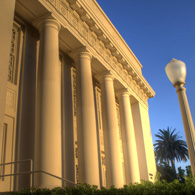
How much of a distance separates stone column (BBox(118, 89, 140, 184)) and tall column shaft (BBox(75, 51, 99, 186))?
845 cm

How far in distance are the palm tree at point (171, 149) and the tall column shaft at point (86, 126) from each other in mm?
59222

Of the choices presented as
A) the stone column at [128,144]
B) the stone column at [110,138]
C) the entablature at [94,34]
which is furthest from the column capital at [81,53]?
the stone column at [128,144]

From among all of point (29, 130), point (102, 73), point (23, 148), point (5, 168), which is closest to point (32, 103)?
point (29, 130)

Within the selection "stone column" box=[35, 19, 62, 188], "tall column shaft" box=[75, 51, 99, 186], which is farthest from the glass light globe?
"tall column shaft" box=[75, 51, 99, 186]

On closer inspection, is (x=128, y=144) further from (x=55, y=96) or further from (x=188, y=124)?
(x=188, y=124)

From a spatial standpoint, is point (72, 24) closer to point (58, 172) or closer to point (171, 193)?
point (58, 172)

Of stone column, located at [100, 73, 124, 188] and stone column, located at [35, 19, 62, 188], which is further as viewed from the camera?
stone column, located at [100, 73, 124, 188]

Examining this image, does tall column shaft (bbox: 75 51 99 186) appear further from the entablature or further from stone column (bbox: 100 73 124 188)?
stone column (bbox: 100 73 124 188)

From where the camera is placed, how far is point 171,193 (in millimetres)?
6930

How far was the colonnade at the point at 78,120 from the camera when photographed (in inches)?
460

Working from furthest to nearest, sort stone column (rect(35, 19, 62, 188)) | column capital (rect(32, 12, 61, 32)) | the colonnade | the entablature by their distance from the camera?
the entablature, column capital (rect(32, 12, 61, 32)), the colonnade, stone column (rect(35, 19, 62, 188))

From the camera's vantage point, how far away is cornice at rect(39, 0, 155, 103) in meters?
15.8

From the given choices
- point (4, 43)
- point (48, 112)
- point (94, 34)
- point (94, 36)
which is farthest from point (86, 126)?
point (94, 34)

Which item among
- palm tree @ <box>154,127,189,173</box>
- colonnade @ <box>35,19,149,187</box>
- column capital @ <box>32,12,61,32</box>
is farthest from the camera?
palm tree @ <box>154,127,189,173</box>
